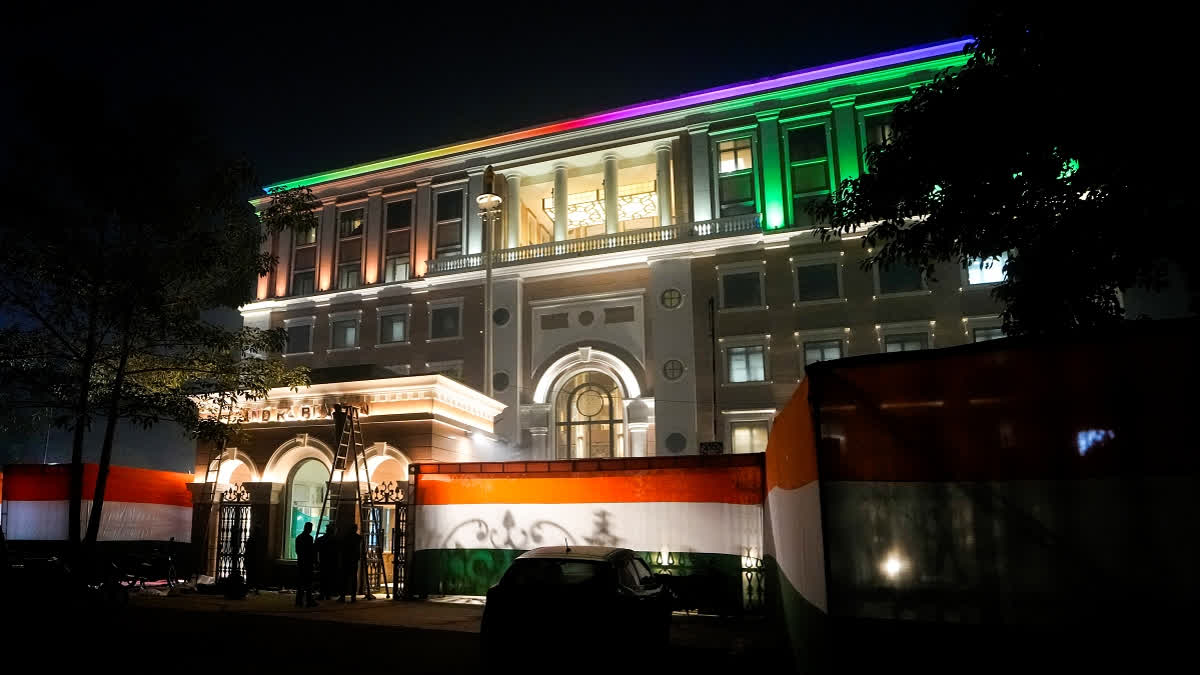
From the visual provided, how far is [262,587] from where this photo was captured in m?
19.3

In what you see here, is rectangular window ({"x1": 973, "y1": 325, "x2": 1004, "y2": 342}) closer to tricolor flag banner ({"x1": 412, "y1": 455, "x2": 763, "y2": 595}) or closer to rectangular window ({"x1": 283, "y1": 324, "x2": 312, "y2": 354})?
tricolor flag banner ({"x1": 412, "y1": 455, "x2": 763, "y2": 595})

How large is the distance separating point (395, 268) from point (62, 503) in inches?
671

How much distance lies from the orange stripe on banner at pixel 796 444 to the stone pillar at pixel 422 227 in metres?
26.9

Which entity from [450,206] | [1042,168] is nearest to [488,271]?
[450,206]

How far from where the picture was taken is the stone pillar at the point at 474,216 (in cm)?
3262

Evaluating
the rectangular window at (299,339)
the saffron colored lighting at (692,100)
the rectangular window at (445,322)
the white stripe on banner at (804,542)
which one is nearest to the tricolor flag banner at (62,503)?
the rectangular window at (445,322)

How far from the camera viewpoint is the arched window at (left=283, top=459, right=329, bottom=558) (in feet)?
66.5

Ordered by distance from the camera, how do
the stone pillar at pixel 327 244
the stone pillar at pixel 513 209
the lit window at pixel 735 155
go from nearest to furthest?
the lit window at pixel 735 155 → the stone pillar at pixel 513 209 → the stone pillar at pixel 327 244

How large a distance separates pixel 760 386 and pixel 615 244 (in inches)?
336

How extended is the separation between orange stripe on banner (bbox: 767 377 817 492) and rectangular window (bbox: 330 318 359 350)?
27.8 m

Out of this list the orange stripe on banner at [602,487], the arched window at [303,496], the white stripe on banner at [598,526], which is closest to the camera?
the white stripe on banner at [598,526]

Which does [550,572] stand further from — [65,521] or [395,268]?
[395,268]

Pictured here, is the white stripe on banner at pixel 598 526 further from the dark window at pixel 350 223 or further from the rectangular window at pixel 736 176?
the dark window at pixel 350 223

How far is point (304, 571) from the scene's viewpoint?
1552 cm
